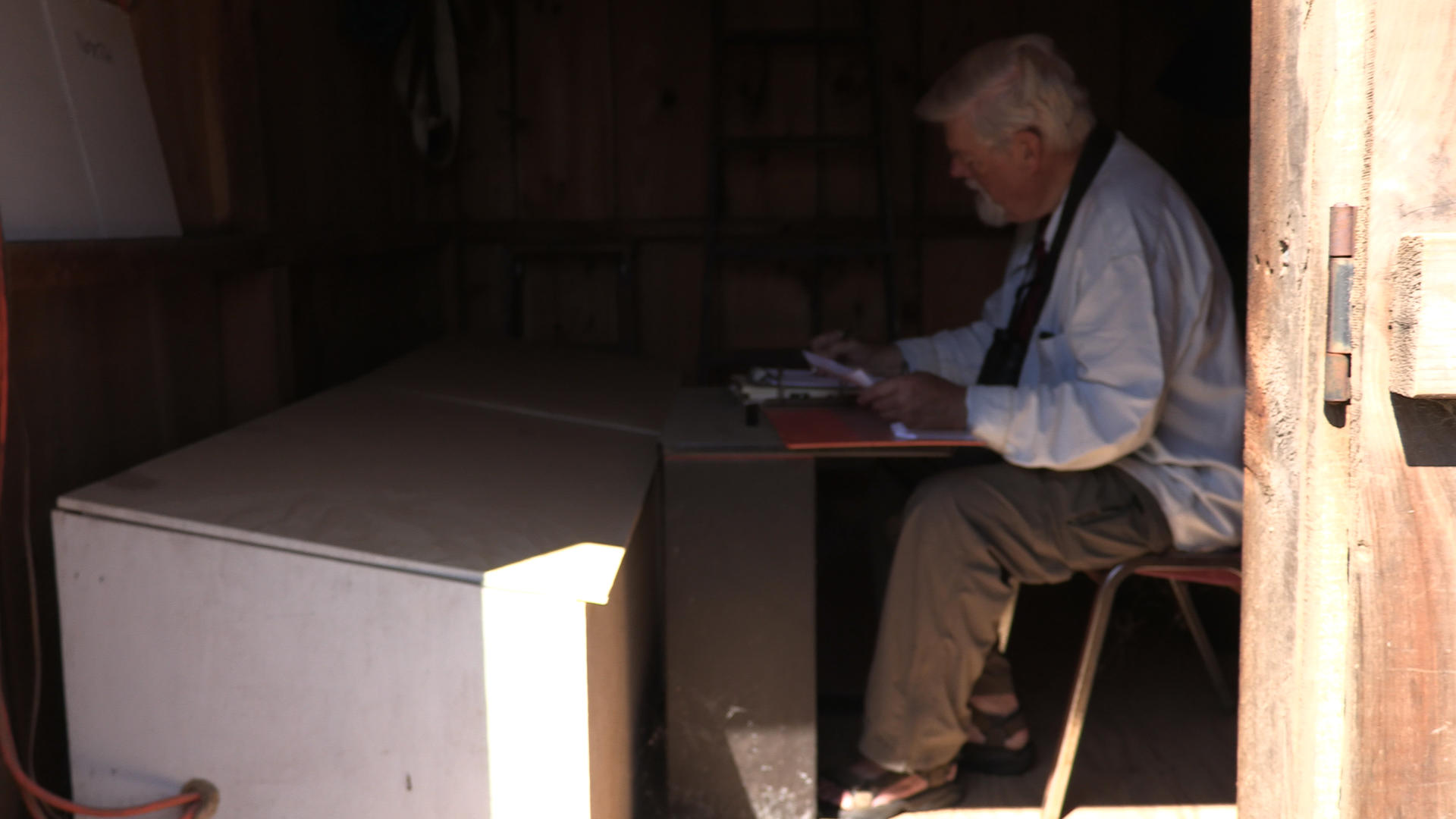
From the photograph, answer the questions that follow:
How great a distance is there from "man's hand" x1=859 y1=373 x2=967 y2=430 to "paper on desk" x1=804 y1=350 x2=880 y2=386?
0.51 feet

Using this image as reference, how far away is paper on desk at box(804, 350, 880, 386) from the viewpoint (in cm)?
210

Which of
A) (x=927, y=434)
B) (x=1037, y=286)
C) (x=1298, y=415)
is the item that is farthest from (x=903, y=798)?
(x=1298, y=415)

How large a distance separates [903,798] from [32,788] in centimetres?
126

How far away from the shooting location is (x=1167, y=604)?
3010mm

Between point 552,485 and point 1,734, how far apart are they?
2.50ft

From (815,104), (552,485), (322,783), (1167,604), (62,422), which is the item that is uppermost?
(815,104)

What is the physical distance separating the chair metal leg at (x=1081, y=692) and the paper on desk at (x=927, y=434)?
0.31 m

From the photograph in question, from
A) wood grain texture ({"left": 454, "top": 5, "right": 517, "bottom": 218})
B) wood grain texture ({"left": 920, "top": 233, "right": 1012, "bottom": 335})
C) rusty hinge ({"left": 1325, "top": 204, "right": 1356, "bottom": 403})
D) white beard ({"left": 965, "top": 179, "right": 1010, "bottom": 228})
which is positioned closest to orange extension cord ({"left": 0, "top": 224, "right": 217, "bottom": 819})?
rusty hinge ({"left": 1325, "top": 204, "right": 1356, "bottom": 403})

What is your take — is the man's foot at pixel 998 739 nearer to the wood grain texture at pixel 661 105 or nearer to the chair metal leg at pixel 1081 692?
the chair metal leg at pixel 1081 692

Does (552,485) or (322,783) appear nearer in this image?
(322,783)

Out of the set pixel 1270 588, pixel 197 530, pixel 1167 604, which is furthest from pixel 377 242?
pixel 1270 588

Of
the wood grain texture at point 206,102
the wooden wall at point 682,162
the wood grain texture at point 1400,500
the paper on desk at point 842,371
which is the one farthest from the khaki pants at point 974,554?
the wooden wall at point 682,162

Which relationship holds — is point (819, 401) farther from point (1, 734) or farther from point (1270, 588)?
point (1, 734)

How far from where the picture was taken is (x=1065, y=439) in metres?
1.83
